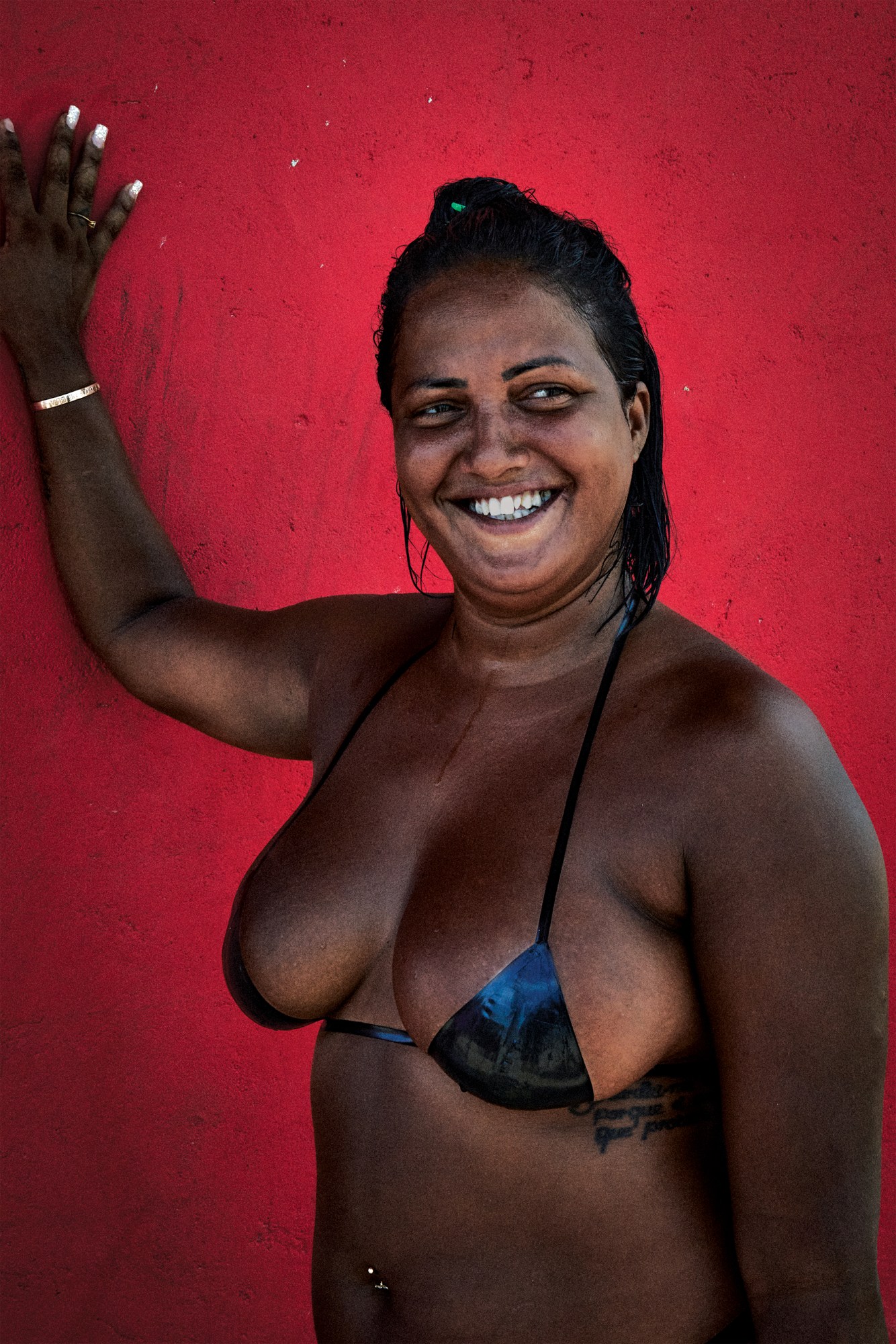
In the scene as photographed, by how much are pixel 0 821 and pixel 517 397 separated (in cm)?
121

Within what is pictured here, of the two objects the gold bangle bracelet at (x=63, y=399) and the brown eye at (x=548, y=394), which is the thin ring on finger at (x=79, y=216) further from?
the brown eye at (x=548, y=394)

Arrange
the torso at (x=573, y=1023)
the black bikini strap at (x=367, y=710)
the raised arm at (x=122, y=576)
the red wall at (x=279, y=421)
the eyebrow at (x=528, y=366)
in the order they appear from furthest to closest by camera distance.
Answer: the red wall at (x=279, y=421) → the raised arm at (x=122, y=576) → the black bikini strap at (x=367, y=710) → the eyebrow at (x=528, y=366) → the torso at (x=573, y=1023)

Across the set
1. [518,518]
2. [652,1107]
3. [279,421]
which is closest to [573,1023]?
[652,1107]

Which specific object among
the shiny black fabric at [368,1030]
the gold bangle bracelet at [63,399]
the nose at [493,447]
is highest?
the gold bangle bracelet at [63,399]

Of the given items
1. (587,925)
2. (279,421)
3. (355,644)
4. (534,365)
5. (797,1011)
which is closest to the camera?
(797,1011)

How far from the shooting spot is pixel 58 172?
200 cm

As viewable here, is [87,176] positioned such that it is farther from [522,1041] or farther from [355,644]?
[522,1041]

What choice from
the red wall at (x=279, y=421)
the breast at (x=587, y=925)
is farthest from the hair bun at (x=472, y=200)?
the breast at (x=587, y=925)

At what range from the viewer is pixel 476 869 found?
1.61m

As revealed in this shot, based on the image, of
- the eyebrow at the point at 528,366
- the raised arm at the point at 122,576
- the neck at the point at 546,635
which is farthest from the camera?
the raised arm at the point at 122,576

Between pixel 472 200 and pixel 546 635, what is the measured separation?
0.64 metres

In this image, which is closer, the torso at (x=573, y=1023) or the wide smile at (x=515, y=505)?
the torso at (x=573, y=1023)

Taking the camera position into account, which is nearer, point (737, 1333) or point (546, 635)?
point (737, 1333)

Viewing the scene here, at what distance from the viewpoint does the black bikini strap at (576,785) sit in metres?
1.53
